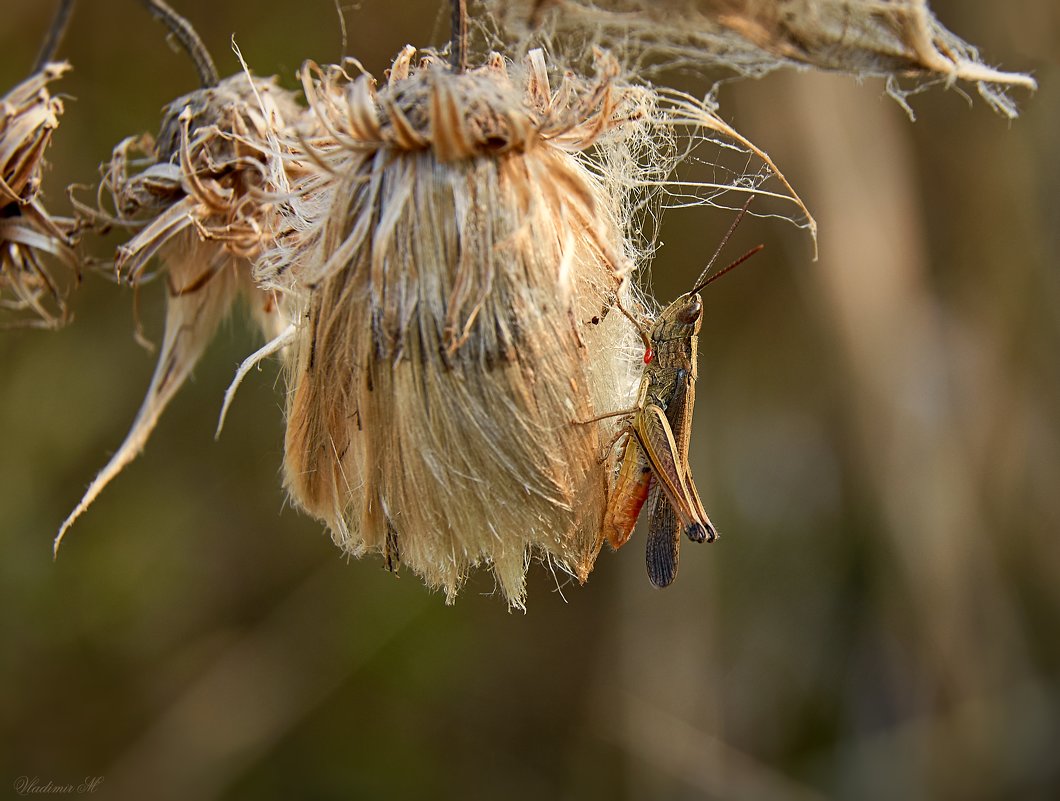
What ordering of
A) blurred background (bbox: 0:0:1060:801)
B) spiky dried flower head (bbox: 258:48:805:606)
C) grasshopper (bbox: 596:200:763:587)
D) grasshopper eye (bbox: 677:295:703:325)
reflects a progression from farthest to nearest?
1. blurred background (bbox: 0:0:1060:801)
2. grasshopper eye (bbox: 677:295:703:325)
3. grasshopper (bbox: 596:200:763:587)
4. spiky dried flower head (bbox: 258:48:805:606)

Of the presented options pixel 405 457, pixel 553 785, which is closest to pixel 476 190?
pixel 405 457

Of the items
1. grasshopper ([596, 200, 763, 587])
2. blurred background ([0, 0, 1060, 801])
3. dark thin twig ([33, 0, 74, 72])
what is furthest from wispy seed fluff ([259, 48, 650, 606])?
blurred background ([0, 0, 1060, 801])

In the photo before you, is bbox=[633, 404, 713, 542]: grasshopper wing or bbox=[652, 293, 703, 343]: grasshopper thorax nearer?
bbox=[633, 404, 713, 542]: grasshopper wing

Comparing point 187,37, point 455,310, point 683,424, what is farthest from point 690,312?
point 187,37

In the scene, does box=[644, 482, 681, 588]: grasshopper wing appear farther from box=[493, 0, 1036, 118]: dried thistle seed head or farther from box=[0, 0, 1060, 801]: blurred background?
box=[0, 0, 1060, 801]: blurred background

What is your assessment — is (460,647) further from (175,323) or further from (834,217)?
(175,323)

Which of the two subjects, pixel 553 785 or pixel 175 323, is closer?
pixel 175 323

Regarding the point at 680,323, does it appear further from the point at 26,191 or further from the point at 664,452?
the point at 26,191
